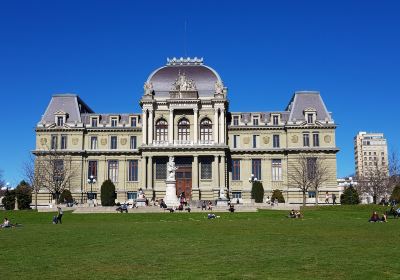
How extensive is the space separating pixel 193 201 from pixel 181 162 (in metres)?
8.48

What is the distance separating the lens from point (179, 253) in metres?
19.7

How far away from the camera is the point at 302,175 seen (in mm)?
74562

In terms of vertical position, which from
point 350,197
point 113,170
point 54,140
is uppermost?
point 54,140

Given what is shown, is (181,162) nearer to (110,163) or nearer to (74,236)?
(110,163)

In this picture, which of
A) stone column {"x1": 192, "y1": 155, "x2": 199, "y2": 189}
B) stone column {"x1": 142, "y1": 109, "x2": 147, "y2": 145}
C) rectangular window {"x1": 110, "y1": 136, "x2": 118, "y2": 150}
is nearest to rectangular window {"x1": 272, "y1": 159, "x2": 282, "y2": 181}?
stone column {"x1": 192, "y1": 155, "x2": 199, "y2": 189}

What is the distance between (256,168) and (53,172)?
101 feet

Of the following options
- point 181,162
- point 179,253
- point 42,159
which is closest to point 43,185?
point 42,159

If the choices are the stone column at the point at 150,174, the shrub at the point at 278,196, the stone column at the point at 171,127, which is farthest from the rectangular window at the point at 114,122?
the shrub at the point at 278,196

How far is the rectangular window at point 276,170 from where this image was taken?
3120 inches

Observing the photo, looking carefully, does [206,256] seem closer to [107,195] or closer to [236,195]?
[107,195]

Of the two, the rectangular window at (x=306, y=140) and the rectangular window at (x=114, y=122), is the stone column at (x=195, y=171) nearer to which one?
the rectangular window at (x=114, y=122)

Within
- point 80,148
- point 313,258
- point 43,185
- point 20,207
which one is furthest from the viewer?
point 80,148

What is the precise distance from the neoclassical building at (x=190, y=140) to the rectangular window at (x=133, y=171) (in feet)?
0.52

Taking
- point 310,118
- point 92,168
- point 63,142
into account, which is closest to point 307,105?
point 310,118
